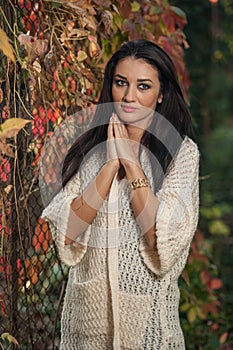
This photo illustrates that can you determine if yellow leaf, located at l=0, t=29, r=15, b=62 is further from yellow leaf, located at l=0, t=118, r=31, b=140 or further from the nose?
the nose

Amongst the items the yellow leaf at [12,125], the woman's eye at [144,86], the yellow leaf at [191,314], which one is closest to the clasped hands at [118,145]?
the woman's eye at [144,86]

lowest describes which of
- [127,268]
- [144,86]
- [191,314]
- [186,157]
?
[191,314]

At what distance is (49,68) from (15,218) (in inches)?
20.9

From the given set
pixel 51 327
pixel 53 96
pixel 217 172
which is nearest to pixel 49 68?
pixel 53 96

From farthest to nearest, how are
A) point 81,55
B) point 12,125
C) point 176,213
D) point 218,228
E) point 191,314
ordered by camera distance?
point 218,228 < point 191,314 < point 81,55 < point 176,213 < point 12,125

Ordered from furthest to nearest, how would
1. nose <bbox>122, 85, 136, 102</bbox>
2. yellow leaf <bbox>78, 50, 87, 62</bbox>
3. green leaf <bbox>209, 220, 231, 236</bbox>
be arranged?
1. green leaf <bbox>209, 220, 231, 236</bbox>
2. yellow leaf <bbox>78, 50, 87, 62</bbox>
3. nose <bbox>122, 85, 136, 102</bbox>

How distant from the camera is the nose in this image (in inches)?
107

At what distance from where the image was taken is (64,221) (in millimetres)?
2748

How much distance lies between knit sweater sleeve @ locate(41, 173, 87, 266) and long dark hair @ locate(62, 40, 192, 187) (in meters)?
0.06

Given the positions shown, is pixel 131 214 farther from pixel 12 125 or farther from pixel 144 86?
pixel 12 125

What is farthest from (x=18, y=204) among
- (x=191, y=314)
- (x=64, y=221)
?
(x=191, y=314)

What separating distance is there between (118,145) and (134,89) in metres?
0.18

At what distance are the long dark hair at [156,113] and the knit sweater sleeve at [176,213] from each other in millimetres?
52

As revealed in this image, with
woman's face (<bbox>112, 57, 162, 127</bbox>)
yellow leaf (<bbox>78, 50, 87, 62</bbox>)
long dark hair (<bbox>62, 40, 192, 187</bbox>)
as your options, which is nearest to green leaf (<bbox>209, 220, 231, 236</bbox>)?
yellow leaf (<bbox>78, 50, 87, 62</bbox>)
